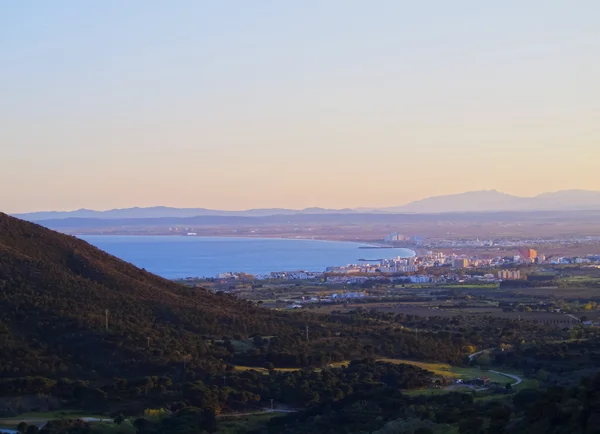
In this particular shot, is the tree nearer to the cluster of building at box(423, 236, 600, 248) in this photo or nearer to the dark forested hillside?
the dark forested hillside

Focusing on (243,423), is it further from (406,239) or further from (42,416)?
(406,239)

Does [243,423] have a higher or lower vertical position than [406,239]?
lower

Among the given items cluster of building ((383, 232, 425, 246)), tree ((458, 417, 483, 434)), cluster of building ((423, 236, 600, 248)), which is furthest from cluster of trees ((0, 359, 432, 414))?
cluster of building ((383, 232, 425, 246))

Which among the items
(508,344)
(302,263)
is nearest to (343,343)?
(508,344)

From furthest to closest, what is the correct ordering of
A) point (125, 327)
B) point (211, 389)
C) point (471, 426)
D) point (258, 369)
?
point (125, 327)
point (258, 369)
point (211, 389)
point (471, 426)

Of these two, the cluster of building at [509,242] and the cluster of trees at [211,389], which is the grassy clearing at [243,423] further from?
the cluster of building at [509,242]

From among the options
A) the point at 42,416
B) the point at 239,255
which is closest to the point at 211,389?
the point at 42,416

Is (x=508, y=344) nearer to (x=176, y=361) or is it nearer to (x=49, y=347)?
(x=176, y=361)
